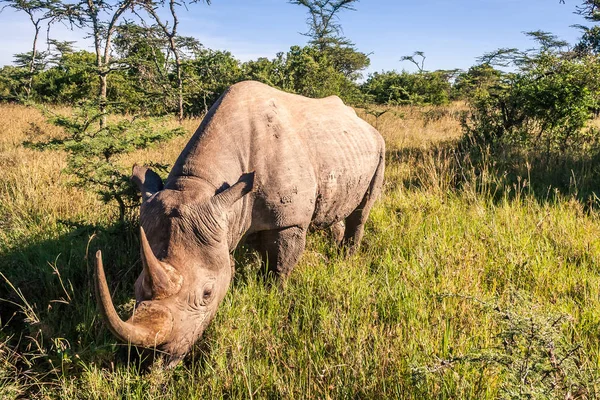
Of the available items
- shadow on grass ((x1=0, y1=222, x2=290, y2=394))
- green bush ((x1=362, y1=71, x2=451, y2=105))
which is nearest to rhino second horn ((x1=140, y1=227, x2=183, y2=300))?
shadow on grass ((x1=0, y1=222, x2=290, y2=394))

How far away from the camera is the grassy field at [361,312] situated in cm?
226

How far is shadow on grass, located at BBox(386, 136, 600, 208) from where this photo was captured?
6.00 meters

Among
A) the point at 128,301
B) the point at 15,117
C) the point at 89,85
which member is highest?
the point at 89,85

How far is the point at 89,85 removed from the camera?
18.8m

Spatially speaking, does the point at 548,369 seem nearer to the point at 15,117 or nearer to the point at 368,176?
the point at 368,176

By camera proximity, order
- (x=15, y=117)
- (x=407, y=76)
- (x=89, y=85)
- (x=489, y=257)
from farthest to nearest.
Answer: (x=407, y=76)
(x=89, y=85)
(x=15, y=117)
(x=489, y=257)

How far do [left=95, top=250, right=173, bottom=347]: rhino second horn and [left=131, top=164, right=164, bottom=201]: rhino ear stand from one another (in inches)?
38.2

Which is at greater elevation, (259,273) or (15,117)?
(15,117)

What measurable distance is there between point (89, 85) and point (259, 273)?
18.3 metres

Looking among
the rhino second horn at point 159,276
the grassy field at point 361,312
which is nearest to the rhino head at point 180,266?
the rhino second horn at point 159,276

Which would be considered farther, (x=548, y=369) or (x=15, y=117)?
(x=15, y=117)

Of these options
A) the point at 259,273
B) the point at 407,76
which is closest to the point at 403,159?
the point at 259,273

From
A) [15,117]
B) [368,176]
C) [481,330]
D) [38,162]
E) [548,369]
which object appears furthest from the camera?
[15,117]

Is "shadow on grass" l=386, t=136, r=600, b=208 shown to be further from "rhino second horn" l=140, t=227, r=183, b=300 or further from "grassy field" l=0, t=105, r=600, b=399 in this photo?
"rhino second horn" l=140, t=227, r=183, b=300
